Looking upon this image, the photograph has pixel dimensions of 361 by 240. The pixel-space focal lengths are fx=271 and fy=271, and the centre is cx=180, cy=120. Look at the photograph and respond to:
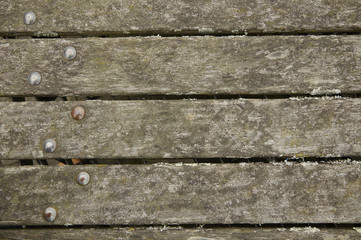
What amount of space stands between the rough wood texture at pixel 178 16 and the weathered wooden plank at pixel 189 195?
0.81 meters

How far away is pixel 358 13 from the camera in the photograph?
159cm

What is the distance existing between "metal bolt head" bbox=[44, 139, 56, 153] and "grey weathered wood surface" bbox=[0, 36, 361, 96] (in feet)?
0.91

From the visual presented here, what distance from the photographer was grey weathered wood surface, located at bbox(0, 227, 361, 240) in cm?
152

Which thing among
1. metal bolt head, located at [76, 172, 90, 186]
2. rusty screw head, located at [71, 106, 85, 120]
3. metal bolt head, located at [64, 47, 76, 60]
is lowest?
metal bolt head, located at [76, 172, 90, 186]

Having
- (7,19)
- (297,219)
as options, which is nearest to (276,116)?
(297,219)

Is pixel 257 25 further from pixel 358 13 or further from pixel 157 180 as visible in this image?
pixel 157 180

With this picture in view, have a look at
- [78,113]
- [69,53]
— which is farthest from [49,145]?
[69,53]

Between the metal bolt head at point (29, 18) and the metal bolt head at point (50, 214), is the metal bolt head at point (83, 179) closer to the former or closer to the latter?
the metal bolt head at point (50, 214)

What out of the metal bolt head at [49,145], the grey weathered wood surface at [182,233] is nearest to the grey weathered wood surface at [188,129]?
the metal bolt head at [49,145]

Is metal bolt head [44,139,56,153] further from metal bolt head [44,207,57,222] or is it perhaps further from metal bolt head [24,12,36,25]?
metal bolt head [24,12,36,25]

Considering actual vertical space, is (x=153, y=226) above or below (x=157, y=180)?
below

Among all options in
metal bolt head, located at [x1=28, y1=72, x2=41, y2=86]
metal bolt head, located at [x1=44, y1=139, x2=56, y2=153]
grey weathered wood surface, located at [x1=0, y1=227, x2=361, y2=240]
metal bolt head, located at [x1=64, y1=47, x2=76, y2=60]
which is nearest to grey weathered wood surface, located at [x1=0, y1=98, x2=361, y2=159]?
metal bolt head, located at [x1=44, y1=139, x2=56, y2=153]

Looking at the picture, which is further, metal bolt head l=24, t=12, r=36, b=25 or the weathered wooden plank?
metal bolt head l=24, t=12, r=36, b=25

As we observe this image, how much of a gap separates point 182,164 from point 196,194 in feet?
0.60
